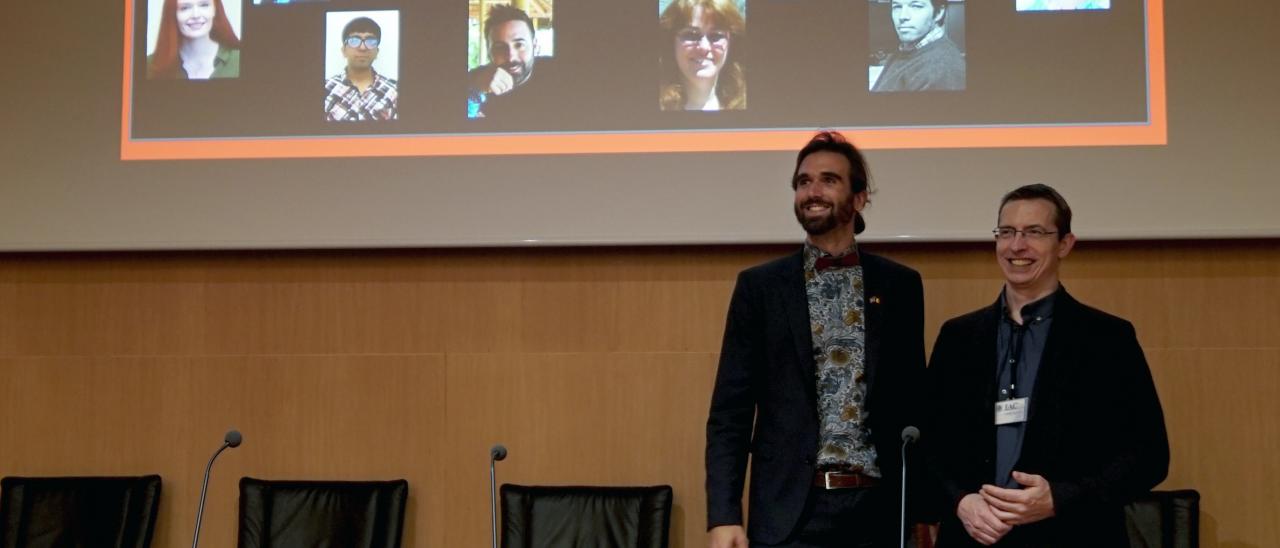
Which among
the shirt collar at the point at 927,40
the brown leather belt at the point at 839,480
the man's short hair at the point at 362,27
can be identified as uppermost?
the man's short hair at the point at 362,27

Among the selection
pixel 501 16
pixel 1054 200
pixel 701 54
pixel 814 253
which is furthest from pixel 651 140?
pixel 1054 200

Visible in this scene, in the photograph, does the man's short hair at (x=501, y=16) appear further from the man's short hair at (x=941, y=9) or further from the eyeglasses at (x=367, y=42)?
the man's short hair at (x=941, y=9)

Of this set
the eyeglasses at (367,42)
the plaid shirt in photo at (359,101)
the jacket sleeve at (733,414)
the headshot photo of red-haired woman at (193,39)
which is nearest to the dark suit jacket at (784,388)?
the jacket sleeve at (733,414)

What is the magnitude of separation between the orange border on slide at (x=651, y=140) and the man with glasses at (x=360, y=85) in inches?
3.4

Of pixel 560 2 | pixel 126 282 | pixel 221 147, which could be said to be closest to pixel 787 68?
pixel 560 2

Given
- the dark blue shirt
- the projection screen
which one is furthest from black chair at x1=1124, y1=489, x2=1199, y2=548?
the dark blue shirt

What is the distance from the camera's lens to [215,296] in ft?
13.0

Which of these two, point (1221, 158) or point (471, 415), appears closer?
point (1221, 158)

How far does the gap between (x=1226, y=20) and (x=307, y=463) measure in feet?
10.6

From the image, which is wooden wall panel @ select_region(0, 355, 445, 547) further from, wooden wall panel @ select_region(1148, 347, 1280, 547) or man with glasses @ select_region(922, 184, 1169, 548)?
wooden wall panel @ select_region(1148, 347, 1280, 547)

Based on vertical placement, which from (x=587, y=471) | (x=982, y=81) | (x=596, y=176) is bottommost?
(x=587, y=471)

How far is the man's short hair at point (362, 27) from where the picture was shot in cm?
385

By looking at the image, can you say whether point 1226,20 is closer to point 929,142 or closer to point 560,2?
point 929,142

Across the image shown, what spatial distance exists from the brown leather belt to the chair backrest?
113 centimetres
